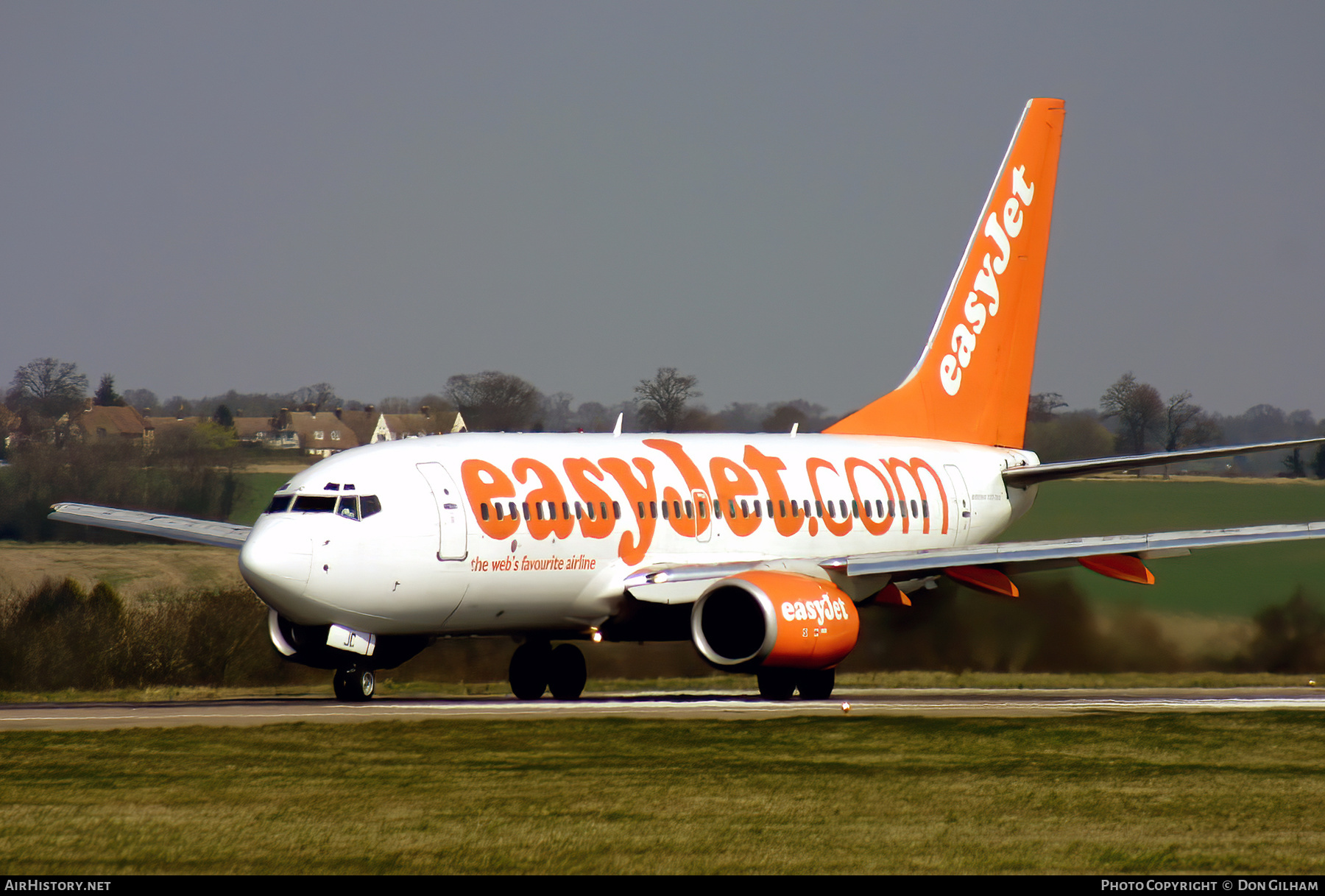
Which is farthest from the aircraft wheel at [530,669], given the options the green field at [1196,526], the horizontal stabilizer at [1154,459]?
the green field at [1196,526]

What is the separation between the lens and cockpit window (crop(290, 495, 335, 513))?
2658 centimetres

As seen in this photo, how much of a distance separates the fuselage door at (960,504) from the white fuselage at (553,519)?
5 centimetres

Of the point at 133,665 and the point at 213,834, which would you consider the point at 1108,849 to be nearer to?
the point at 213,834

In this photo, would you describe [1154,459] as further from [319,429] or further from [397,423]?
[319,429]

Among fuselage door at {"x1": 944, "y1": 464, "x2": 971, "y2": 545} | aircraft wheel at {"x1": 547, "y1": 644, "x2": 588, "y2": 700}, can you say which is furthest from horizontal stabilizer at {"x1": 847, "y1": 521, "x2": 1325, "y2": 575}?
fuselage door at {"x1": 944, "y1": 464, "x2": 971, "y2": 545}

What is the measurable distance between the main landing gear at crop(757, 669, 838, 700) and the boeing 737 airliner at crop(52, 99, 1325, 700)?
0.11 ft

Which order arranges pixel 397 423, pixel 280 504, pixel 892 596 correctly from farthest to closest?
pixel 397 423, pixel 892 596, pixel 280 504

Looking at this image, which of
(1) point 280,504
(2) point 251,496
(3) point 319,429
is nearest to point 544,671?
(1) point 280,504

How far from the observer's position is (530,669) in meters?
32.6

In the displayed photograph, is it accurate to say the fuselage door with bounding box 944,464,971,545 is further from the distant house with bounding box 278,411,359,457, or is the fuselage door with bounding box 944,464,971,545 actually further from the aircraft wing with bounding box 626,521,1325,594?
the distant house with bounding box 278,411,359,457

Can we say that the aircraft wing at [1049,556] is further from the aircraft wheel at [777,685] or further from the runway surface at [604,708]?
the runway surface at [604,708]

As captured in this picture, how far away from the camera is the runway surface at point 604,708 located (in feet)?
78.9

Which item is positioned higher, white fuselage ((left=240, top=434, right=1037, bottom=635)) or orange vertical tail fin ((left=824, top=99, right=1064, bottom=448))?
orange vertical tail fin ((left=824, top=99, right=1064, bottom=448))

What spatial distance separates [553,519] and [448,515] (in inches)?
82.0
